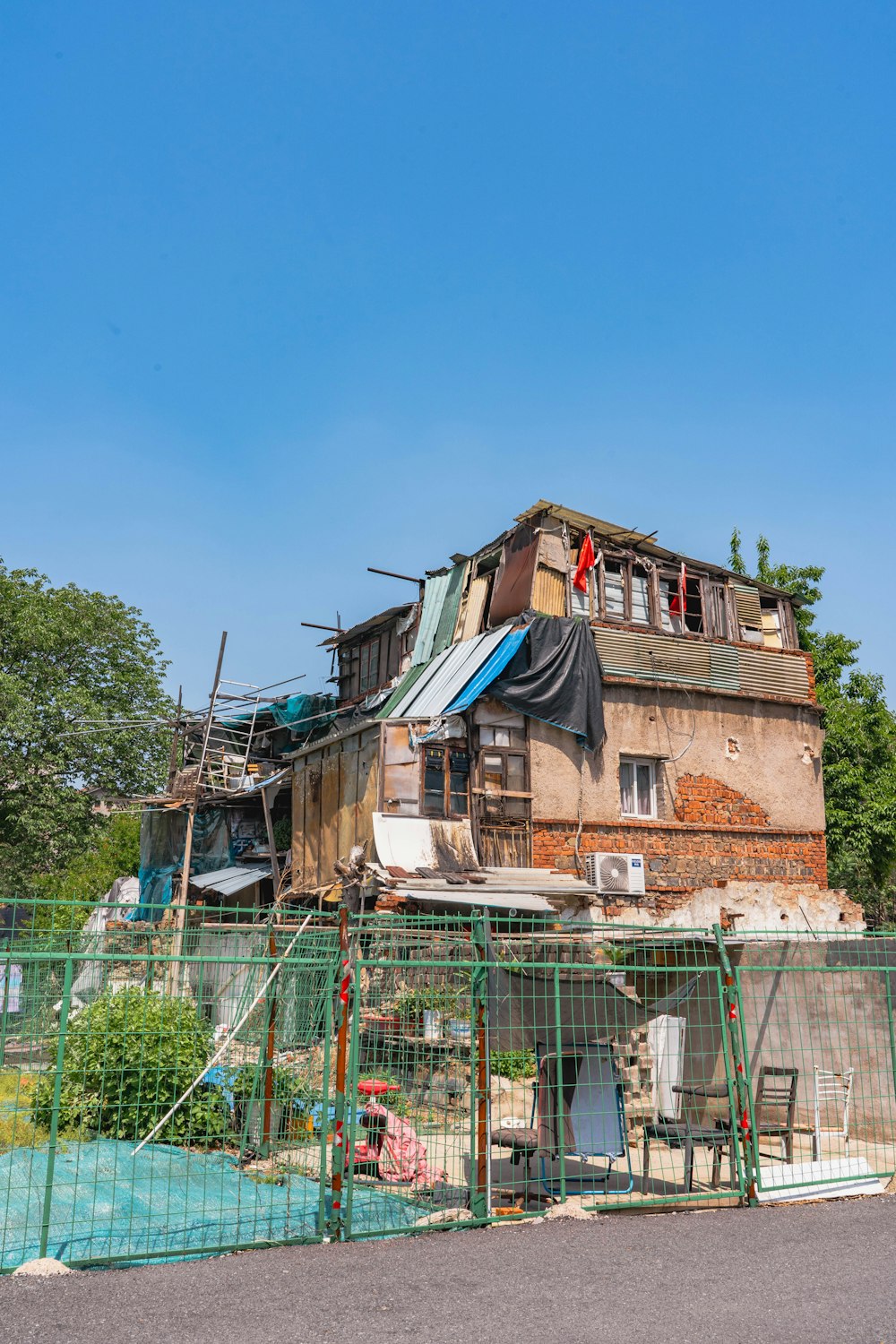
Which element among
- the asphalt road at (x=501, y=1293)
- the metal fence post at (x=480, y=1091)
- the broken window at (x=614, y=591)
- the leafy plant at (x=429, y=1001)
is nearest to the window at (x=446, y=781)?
the broken window at (x=614, y=591)

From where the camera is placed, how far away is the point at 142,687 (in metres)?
33.3

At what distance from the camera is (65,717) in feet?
101

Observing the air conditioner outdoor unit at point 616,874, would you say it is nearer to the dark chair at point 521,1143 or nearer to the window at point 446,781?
the window at point 446,781

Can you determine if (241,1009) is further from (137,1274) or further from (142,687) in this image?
(142,687)

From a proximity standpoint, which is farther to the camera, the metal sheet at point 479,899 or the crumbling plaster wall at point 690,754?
the crumbling plaster wall at point 690,754

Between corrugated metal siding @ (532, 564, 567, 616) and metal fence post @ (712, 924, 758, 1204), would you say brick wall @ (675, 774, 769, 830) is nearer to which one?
corrugated metal siding @ (532, 564, 567, 616)

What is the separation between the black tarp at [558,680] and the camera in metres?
19.5

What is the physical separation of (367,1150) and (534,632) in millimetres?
12427

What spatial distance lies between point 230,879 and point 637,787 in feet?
31.9

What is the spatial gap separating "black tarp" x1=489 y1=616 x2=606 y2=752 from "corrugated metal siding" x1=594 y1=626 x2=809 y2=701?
2.08 ft

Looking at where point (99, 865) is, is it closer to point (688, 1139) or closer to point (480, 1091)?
point (480, 1091)

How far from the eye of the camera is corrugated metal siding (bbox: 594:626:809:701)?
20.8 m

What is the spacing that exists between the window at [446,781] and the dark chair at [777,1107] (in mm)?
9008

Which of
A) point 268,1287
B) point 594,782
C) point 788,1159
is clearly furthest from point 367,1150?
point 594,782
